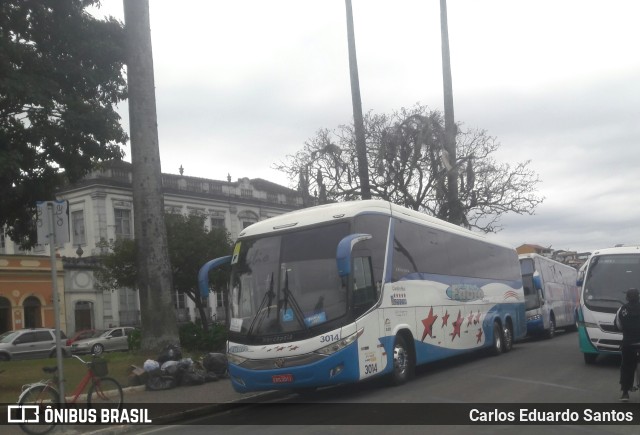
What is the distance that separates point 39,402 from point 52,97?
28.6ft

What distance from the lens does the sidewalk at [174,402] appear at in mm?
11297

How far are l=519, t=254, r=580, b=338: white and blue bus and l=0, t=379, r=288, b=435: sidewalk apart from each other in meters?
17.3

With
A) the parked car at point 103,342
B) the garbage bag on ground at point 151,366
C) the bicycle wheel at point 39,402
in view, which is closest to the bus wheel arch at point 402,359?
the garbage bag on ground at point 151,366

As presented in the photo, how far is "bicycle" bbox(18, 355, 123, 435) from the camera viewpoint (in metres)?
10.7

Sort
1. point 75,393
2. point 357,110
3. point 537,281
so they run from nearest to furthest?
1. point 75,393
2. point 357,110
3. point 537,281

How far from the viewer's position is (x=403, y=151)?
3275cm

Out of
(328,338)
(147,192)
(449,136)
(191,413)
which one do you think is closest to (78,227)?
(449,136)

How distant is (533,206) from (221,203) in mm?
30634

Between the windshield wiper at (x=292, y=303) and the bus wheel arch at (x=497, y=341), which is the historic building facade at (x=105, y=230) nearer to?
the bus wheel arch at (x=497, y=341)

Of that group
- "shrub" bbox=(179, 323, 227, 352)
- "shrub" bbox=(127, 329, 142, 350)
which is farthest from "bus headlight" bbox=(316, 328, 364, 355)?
"shrub" bbox=(127, 329, 142, 350)

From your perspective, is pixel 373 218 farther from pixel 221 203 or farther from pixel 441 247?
pixel 221 203

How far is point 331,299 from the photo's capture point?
13.2 metres

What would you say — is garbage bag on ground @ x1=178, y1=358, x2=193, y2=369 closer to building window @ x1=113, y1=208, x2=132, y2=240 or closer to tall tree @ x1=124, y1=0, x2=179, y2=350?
tall tree @ x1=124, y1=0, x2=179, y2=350

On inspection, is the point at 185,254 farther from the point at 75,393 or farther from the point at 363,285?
the point at 75,393
